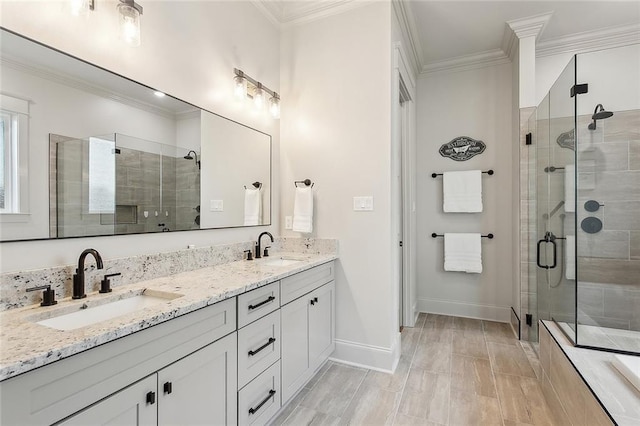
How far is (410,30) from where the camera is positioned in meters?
2.98

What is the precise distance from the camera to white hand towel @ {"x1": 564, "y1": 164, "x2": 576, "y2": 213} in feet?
7.04

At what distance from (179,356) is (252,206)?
1.44 metres

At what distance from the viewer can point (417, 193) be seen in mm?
3799

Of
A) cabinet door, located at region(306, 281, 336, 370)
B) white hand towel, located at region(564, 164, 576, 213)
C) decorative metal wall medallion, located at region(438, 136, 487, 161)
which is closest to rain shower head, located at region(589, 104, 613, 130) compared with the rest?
white hand towel, located at region(564, 164, 576, 213)

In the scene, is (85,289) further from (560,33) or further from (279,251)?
(560,33)

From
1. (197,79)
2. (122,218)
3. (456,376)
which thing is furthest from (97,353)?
(456,376)

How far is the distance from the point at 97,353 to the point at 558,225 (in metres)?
2.94

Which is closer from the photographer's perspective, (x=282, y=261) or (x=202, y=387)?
(x=202, y=387)

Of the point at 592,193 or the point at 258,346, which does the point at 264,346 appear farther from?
the point at 592,193

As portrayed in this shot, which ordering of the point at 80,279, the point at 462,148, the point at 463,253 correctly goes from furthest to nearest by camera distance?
the point at 462,148
the point at 463,253
the point at 80,279

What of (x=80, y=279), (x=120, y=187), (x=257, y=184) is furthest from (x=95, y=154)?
(x=257, y=184)

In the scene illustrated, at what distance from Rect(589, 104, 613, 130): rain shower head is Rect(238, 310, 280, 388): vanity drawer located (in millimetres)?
2719

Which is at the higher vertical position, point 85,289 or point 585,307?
point 85,289

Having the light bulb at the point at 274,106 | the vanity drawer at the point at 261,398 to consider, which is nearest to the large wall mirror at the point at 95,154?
the light bulb at the point at 274,106
